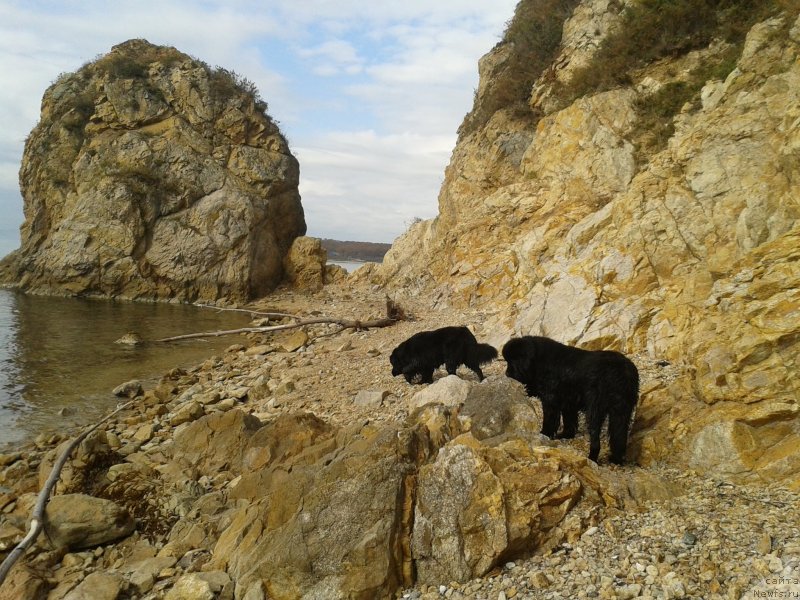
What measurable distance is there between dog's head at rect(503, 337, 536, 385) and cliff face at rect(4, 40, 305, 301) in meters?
24.8

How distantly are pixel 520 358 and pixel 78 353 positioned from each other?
13485mm

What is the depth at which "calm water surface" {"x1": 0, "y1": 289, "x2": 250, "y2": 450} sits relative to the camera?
9508mm

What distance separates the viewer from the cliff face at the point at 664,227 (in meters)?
4.65

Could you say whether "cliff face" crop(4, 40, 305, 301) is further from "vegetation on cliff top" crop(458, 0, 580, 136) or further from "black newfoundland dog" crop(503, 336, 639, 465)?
"black newfoundland dog" crop(503, 336, 639, 465)

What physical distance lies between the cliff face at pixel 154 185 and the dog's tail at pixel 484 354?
2298cm

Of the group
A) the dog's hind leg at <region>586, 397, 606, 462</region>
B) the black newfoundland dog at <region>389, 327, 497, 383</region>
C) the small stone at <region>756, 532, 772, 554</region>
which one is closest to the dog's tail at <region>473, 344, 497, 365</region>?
the black newfoundland dog at <region>389, 327, 497, 383</region>

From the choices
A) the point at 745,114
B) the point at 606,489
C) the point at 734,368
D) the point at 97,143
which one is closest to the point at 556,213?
the point at 745,114

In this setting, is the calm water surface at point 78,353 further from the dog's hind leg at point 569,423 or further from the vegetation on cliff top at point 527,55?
the vegetation on cliff top at point 527,55

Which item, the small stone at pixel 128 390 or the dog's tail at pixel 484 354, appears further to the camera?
the small stone at pixel 128 390

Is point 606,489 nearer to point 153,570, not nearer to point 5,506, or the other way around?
point 153,570

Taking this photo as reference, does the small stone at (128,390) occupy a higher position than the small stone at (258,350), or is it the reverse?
the small stone at (258,350)

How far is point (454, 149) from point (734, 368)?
63.8ft

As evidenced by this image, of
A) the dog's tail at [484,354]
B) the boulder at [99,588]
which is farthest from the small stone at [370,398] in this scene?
the boulder at [99,588]

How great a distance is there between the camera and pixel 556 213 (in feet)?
45.8
